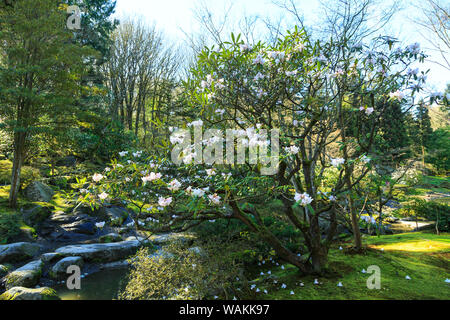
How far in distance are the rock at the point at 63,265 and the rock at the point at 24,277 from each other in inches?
10.0

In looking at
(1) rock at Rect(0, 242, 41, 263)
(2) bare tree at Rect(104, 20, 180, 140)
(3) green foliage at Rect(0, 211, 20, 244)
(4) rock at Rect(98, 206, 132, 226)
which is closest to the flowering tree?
(1) rock at Rect(0, 242, 41, 263)

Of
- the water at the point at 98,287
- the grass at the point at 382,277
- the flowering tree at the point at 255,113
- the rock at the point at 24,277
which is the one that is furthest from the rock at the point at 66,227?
the grass at the point at 382,277

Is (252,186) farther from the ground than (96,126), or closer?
closer

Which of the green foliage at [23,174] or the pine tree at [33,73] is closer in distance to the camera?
the pine tree at [33,73]

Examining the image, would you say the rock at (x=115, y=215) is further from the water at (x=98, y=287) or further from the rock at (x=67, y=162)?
the rock at (x=67, y=162)

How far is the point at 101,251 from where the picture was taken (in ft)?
19.8

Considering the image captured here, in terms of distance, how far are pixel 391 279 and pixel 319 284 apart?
963 millimetres

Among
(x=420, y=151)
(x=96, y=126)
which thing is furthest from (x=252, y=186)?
(x=420, y=151)

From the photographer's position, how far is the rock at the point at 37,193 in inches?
335

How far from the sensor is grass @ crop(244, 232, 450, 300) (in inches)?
118

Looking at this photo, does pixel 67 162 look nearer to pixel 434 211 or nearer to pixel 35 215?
pixel 35 215

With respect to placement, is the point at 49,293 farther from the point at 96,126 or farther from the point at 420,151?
the point at 420,151

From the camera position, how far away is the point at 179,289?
3086 millimetres
